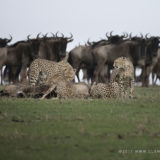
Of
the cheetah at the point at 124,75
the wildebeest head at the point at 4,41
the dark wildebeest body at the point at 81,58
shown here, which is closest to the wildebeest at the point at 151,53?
the dark wildebeest body at the point at 81,58

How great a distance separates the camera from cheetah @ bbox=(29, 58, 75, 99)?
19.1m

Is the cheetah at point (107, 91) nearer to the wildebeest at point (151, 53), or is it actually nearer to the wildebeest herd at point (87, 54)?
the wildebeest herd at point (87, 54)

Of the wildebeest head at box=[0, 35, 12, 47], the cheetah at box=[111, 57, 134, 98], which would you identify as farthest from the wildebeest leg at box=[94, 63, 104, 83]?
the cheetah at box=[111, 57, 134, 98]

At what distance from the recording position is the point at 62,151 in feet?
33.6

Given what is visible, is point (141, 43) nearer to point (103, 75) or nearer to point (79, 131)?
point (103, 75)

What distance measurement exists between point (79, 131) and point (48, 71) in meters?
8.12

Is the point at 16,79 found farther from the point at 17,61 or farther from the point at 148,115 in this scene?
the point at 148,115

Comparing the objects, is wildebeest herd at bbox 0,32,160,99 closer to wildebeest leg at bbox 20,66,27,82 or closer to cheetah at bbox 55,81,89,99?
wildebeest leg at bbox 20,66,27,82

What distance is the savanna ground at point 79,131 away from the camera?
400 inches

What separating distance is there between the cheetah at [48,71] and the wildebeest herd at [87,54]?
9.58m

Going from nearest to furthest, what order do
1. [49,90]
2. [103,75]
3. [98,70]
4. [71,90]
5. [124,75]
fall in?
[49,90], [71,90], [124,75], [103,75], [98,70]

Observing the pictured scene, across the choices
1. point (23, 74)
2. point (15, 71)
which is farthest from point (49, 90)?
point (15, 71)

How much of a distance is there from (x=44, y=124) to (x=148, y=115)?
247 centimetres

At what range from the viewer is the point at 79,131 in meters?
11.8
